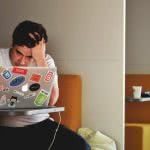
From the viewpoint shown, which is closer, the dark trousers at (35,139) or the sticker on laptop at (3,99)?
the sticker on laptop at (3,99)

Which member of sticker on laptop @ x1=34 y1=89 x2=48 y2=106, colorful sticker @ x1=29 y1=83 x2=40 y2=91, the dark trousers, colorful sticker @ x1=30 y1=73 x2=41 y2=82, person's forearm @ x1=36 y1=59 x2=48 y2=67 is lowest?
the dark trousers

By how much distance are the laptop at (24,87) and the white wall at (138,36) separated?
104 inches

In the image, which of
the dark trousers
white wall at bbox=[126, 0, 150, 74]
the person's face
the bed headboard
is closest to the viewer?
the dark trousers

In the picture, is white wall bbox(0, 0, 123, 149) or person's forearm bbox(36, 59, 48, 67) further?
white wall bbox(0, 0, 123, 149)

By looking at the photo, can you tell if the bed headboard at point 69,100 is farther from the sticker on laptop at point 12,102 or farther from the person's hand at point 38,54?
the sticker on laptop at point 12,102

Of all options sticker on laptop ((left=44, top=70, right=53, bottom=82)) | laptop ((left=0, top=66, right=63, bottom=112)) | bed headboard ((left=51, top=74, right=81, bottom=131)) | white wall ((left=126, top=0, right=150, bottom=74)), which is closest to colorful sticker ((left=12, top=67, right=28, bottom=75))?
laptop ((left=0, top=66, right=63, bottom=112))

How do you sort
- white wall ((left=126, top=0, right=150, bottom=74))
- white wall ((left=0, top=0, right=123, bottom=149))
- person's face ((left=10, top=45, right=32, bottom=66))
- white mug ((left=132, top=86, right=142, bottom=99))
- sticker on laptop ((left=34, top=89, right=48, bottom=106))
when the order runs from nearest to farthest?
sticker on laptop ((left=34, top=89, right=48, bottom=106)), person's face ((left=10, top=45, right=32, bottom=66)), white wall ((left=0, top=0, right=123, bottom=149)), white mug ((left=132, top=86, right=142, bottom=99)), white wall ((left=126, top=0, right=150, bottom=74))

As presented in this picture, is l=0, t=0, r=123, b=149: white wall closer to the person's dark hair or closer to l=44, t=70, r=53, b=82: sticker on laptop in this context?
the person's dark hair

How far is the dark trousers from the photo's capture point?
237 centimetres

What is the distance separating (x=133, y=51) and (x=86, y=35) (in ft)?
4.93

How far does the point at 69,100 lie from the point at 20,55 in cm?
64

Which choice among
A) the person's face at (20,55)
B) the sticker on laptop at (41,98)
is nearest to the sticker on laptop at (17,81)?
the sticker on laptop at (41,98)

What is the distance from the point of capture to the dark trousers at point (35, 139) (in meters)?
2.37

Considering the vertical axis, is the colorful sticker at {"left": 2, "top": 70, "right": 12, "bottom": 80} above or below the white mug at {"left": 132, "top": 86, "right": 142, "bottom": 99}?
above
